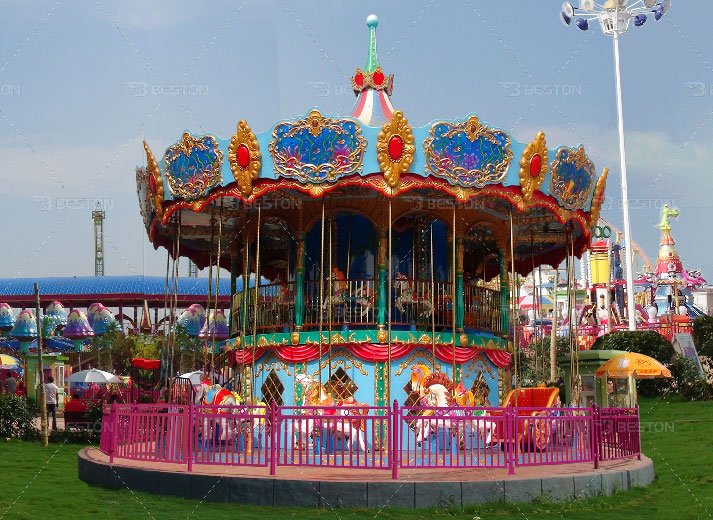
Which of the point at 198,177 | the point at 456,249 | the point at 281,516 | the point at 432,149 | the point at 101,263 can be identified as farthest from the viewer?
the point at 101,263

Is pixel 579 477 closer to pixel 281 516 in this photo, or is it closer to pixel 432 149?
pixel 281 516

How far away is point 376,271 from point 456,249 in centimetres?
168

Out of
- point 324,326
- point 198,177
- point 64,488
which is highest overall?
point 198,177

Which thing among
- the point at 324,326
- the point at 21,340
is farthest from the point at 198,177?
the point at 21,340

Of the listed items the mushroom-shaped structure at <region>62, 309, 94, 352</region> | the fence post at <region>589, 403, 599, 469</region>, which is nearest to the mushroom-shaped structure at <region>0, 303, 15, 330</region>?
the mushroom-shaped structure at <region>62, 309, 94, 352</region>

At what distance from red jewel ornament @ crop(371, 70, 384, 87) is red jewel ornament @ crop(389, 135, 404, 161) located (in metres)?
3.94

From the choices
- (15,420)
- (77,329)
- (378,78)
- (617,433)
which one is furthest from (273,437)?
(77,329)

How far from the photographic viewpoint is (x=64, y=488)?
13.1 m

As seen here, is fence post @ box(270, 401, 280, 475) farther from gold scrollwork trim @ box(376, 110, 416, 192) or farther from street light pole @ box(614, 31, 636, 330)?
street light pole @ box(614, 31, 636, 330)

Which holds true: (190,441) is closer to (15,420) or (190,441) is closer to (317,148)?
(317,148)

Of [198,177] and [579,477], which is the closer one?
[579,477]

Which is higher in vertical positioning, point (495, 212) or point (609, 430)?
point (495, 212)

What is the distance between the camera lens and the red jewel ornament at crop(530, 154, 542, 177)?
15781 millimetres

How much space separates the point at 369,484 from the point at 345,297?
21.5 feet
